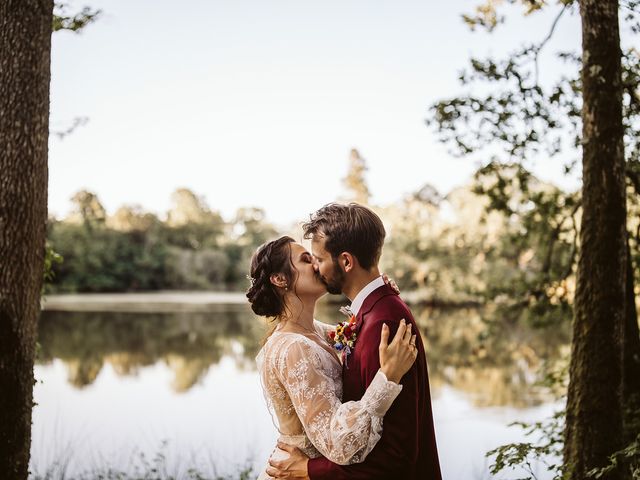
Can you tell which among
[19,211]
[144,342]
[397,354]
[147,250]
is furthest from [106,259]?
[397,354]

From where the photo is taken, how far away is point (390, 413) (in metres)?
2.11

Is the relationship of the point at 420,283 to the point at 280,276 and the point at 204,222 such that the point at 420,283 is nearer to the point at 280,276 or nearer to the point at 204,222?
the point at 204,222

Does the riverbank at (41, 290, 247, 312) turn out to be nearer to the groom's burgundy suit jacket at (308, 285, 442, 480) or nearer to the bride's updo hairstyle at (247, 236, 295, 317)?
the bride's updo hairstyle at (247, 236, 295, 317)

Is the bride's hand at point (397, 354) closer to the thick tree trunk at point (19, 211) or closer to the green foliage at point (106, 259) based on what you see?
the thick tree trunk at point (19, 211)

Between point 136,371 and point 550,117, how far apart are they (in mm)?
13429

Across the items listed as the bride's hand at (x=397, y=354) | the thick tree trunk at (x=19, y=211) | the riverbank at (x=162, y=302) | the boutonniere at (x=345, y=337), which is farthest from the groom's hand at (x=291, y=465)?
the riverbank at (x=162, y=302)

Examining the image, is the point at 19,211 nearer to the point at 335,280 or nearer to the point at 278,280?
the point at 278,280

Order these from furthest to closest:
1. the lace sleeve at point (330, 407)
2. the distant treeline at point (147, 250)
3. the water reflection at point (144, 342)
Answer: the distant treeline at point (147, 250) → the water reflection at point (144, 342) → the lace sleeve at point (330, 407)

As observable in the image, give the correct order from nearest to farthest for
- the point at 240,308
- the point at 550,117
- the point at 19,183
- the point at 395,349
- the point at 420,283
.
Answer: the point at 395,349
the point at 19,183
the point at 550,117
the point at 420,283
the point at 240,308

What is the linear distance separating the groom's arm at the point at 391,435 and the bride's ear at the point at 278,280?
0.47 metres

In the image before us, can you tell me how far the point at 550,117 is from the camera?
19.1ft

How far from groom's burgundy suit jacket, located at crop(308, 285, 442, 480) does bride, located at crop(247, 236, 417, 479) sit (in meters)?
0.05

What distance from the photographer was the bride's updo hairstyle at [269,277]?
98.7 inches

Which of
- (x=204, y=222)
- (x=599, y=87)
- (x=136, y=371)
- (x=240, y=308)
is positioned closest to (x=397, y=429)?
(x=599, y=87)
